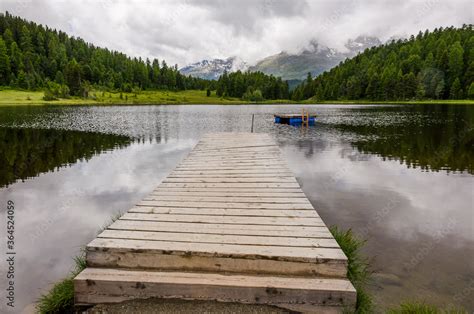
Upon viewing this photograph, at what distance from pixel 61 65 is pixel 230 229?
584ft

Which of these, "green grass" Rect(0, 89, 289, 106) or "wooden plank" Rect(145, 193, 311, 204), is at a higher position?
"green grass" Rect(0, 89, 289, 106)

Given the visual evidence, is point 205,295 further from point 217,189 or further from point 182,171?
point 182,171

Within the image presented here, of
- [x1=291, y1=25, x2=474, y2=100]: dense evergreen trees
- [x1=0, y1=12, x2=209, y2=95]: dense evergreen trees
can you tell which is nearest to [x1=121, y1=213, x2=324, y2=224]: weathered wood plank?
[x1=0, y1=12, x2=209, y2=95]: dense evergreen trees

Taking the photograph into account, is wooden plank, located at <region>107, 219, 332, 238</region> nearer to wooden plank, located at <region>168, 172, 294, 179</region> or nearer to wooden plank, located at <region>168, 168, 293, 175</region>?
wooden plank, located at <region>168, 172, 294, 179</region>

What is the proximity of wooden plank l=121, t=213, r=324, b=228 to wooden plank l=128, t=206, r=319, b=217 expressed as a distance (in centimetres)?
17

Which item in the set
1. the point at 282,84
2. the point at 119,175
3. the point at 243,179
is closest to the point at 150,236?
the point at 243,179

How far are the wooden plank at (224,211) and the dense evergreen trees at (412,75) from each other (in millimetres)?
144850

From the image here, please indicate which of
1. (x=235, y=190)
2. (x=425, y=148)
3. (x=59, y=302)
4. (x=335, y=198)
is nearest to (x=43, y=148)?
(x=235, y=190)

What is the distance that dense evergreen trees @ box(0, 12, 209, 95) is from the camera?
412ft

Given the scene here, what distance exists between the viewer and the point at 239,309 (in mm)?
4238

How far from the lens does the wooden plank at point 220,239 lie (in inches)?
192

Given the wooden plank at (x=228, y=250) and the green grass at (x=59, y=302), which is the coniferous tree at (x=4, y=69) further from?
the wooden plank at (x=228, y=250)

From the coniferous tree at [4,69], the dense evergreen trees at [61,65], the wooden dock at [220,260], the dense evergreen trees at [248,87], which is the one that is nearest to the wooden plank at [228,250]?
the wooden dock at [220,260]

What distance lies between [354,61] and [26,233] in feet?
697
